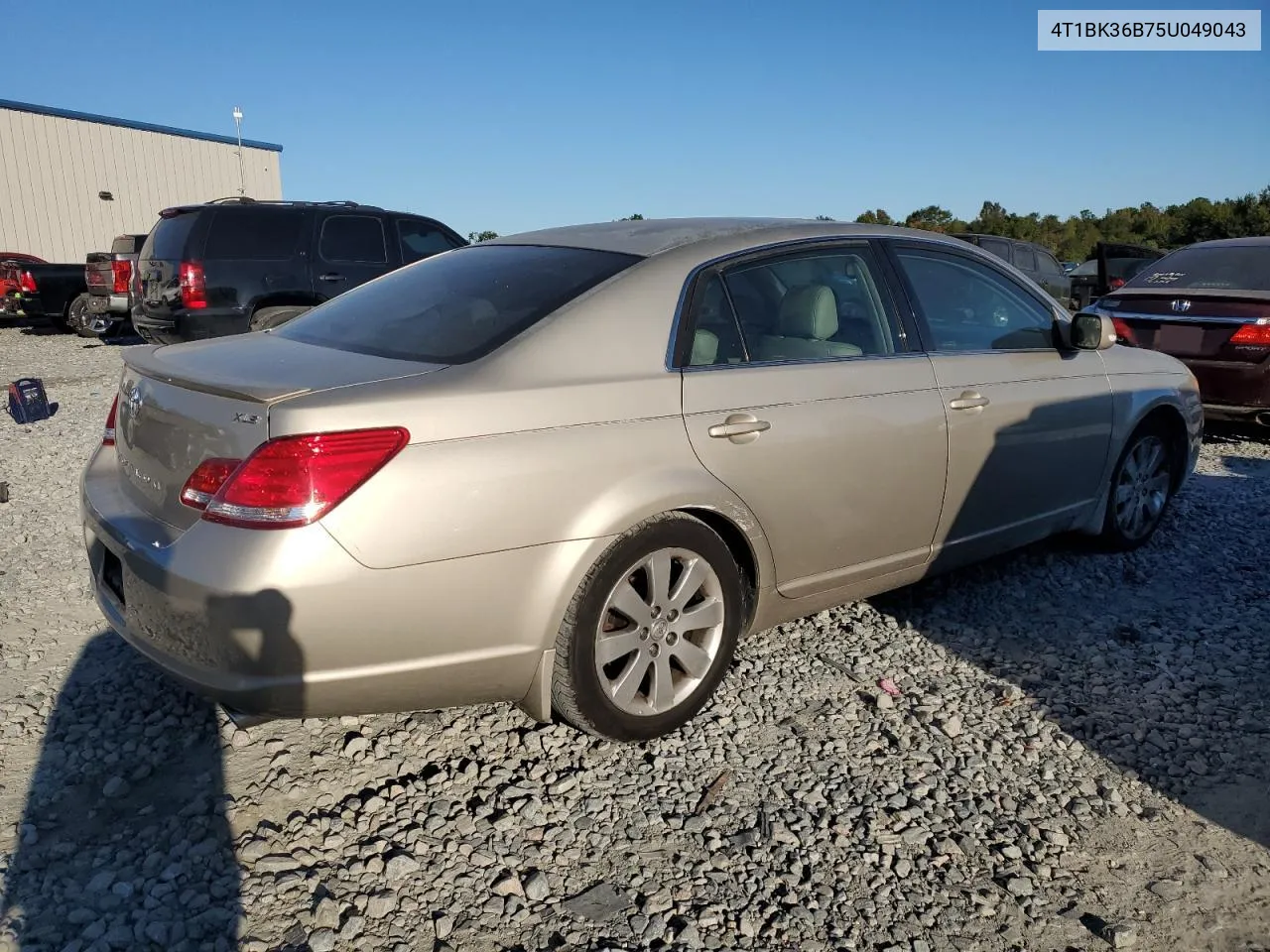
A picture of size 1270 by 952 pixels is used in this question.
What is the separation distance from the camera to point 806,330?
11.2ft

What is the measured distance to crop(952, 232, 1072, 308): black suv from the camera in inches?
655

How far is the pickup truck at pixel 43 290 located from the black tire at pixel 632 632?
16.6 metres

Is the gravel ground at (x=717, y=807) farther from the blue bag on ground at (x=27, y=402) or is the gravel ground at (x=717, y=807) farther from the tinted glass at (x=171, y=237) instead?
the tinted glass at (x=171, y=237)

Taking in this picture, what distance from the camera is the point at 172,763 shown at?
2.87 m

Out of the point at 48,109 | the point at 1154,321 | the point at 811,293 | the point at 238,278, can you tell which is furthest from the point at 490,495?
the point at 48,109

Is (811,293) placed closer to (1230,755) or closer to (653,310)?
(653,310)

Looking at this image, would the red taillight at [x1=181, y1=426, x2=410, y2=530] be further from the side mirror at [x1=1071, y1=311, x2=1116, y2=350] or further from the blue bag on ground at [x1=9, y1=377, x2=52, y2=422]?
the blue bag on ground at [x1=9, y1=377, x2=52, y2=422]

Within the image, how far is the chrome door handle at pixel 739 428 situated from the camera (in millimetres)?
2973

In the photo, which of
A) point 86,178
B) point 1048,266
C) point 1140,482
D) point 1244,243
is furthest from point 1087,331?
point 86,178

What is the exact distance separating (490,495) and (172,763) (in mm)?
1327

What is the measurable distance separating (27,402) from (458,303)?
6.49 meters

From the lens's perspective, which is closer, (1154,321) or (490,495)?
(490,495)

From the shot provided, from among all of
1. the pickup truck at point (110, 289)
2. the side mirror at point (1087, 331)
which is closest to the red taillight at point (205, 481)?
the side mirror at point (1087, 331)

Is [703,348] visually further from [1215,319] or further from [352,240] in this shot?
[352,240]
